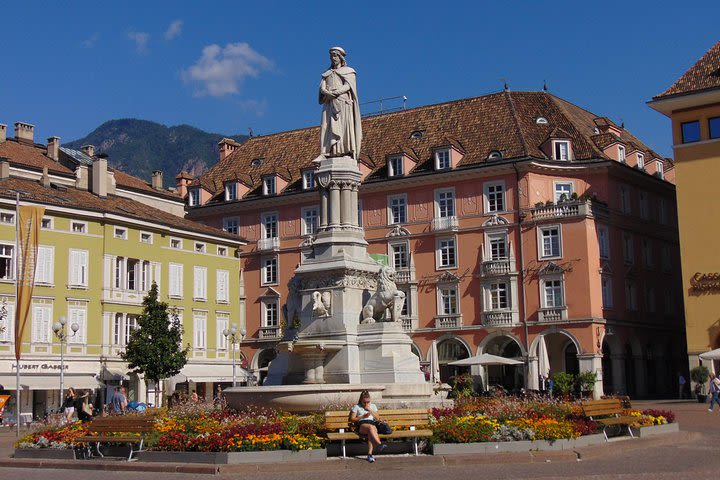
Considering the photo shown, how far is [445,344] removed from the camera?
60.9 m

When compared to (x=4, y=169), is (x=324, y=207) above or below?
below

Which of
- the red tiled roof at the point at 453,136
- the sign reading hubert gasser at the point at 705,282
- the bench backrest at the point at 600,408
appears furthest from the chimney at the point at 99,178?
the bench backrest at the point at 600,408

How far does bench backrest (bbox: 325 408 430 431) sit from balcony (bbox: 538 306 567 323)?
3887 centimetres

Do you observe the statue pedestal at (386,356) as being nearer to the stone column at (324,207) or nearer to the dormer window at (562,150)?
the stone column at (324,207)

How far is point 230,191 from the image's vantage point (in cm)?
7031

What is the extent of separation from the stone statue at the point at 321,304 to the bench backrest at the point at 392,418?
4.53m

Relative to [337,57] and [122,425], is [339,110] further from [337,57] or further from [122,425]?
[122,425]

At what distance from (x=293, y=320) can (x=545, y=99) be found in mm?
44810

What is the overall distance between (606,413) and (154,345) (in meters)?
30.9

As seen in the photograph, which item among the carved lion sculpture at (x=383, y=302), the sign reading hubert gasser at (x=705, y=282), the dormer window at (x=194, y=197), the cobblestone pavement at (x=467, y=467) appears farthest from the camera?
the dormer window at (x=194, y=197)

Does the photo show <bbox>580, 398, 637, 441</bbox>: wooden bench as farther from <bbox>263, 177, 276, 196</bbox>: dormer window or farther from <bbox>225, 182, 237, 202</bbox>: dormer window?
<bbox>225, 182, 237, 202</bbox>: dormer window

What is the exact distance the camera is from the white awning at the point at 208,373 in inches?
2240

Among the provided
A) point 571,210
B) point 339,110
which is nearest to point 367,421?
point 339,110

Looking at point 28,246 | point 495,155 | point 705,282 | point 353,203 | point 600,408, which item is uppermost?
point 495,155
